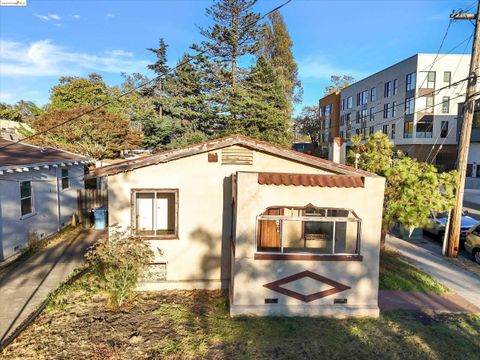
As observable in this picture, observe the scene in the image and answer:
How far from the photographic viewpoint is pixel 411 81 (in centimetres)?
3891

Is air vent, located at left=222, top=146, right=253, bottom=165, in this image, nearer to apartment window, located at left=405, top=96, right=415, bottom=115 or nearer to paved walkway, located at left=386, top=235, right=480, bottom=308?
paved walkway, located at left=386, top=235, right=480, bottom=308

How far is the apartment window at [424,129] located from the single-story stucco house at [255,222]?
34.4m

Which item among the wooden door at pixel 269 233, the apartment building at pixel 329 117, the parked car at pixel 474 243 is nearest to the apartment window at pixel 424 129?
the apartment building at pixel 329 117

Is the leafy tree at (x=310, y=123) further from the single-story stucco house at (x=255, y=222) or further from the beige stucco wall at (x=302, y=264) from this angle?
the beige stucco wall at (x=302, y=264)

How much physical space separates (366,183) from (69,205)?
13814mm

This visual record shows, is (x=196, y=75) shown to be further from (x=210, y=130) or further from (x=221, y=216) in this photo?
(x=221, y=216)

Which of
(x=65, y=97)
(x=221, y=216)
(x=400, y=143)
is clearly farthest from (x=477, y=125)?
(x=65, y=97)

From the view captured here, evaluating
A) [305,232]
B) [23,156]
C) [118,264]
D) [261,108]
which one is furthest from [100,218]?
[261,108]

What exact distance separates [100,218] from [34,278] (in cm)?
580

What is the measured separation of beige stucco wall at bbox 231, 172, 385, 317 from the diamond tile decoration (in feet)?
0.29

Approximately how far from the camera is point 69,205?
15609mm

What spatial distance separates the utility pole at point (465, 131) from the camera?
12.2 metres

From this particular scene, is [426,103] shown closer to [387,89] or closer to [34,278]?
[387,89]

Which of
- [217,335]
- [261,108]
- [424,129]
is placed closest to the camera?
[217,335]
